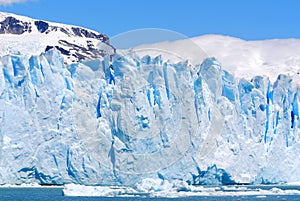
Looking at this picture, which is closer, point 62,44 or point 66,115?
point 66,115

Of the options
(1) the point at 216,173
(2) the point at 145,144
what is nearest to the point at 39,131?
(2) the point at 145,144

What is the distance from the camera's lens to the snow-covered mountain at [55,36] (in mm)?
77562

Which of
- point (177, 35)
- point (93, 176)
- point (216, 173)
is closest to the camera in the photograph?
point (177, 35)

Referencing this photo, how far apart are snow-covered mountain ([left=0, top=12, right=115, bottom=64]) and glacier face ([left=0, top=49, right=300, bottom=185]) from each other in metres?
37.2

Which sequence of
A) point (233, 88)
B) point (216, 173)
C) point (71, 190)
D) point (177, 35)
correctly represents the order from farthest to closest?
1. point (233, 88)
2. point (216, 173)
3. point (71, 190)
4. point (177, 35)

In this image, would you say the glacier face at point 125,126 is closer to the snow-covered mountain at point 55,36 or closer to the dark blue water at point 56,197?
the dark blue water at point 56,197

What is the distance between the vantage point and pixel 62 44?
81938mm

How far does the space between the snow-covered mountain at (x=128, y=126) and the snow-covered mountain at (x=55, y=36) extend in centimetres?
3716

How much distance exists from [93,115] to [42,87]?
3005 mm

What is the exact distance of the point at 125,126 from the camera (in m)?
33.5

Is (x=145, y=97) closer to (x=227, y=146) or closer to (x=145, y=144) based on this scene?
(x=145, y=144)

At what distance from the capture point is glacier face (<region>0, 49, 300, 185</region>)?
1292 inches

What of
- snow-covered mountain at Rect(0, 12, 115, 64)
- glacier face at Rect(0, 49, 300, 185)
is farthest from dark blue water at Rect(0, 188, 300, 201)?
snow-covered mountain at Rect(0, 12, 115, 64)

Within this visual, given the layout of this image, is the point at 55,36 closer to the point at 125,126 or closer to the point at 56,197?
the point at 125,126
